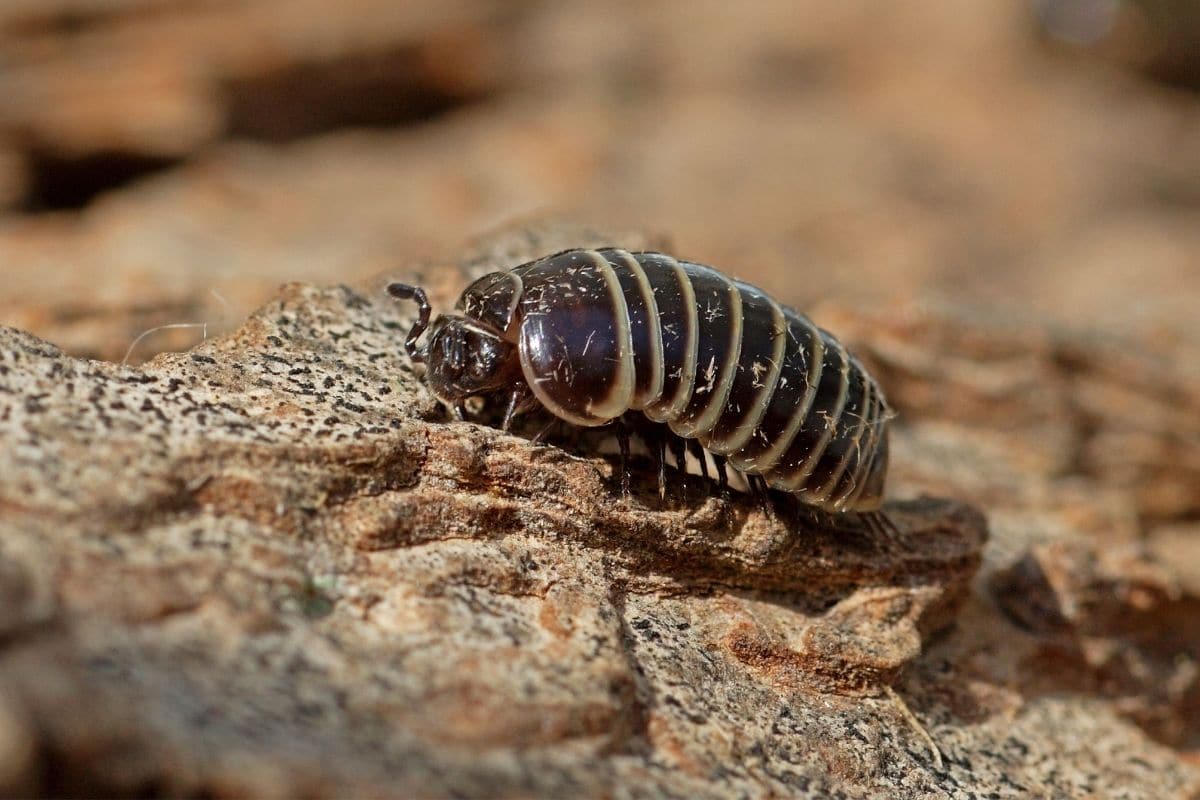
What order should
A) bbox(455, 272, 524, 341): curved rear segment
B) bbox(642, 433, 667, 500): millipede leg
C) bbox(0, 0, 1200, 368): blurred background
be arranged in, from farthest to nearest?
bbox(0, 0, 1200, 368): blurred background → bbox(642, 433, 667, 500): millipede leg → bbox(455, 272, 524, 341): curved rear segment

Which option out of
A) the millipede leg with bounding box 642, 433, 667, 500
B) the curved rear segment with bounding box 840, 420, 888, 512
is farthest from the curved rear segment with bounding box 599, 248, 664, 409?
the curved rear segment with bounding box 840, 420, 888, 512

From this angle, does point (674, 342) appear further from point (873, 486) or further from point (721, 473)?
point (873, 486)

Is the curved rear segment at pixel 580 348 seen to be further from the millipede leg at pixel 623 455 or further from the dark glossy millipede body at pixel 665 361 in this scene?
the millipede leg at pixel 623 455

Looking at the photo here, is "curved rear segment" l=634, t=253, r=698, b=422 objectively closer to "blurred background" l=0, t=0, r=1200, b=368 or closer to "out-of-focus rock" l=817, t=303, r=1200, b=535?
"out-of-focus rock" l=817, t=303, r=1200, b=535

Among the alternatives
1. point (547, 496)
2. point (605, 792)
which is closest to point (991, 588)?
point (547, 496)

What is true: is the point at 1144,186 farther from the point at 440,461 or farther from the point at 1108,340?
the point at 440,461

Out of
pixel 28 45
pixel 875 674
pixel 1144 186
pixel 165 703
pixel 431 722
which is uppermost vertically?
pixel 28 45

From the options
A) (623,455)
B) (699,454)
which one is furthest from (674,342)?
(699,454)
